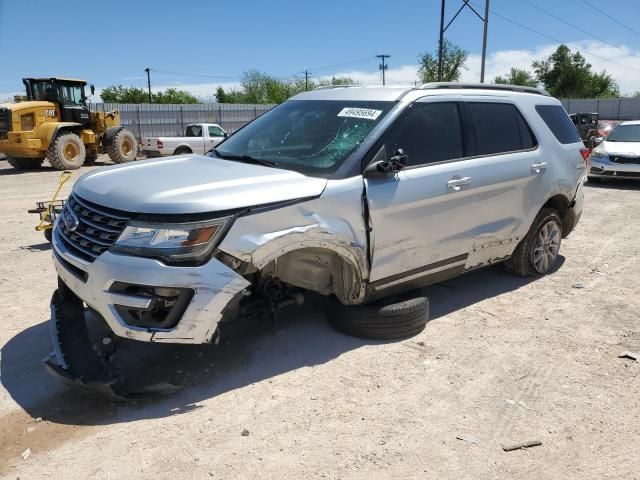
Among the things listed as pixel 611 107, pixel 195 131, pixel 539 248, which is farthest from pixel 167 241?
pixel 611 107

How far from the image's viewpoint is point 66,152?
17.4 m

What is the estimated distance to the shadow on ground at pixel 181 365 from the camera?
10.6ft

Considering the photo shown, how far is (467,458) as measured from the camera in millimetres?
2811

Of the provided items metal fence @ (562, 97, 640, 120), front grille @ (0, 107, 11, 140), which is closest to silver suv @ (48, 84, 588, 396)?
front grille @ (0, 107, 11, 140)

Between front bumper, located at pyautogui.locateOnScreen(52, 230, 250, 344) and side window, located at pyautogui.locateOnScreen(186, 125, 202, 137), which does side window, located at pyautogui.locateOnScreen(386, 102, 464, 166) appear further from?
side window, located at pyautogui.locateOnScreen(186, 125, 202, 137)

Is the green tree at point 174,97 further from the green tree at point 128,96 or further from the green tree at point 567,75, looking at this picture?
the green tree at point 567,75

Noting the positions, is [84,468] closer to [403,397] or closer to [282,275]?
[282,275]

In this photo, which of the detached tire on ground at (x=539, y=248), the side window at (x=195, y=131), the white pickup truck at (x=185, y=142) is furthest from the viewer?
the side window at (x=195, y=131)

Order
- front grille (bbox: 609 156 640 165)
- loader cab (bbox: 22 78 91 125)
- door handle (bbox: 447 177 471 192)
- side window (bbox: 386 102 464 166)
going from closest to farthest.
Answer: side window (bbox: 386 102 464 166) < door handle (bbox: 447 177 471 192) < front grille (bbox: 609 156 640 165) < loader cab (bbox: 22 78 91 125)

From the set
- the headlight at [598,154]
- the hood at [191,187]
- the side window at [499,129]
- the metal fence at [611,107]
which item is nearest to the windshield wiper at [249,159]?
the hood at [191,187]

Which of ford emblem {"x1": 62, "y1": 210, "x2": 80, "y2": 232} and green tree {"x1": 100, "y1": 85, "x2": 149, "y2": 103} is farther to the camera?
green tree {"x1": 100, "y1": 85, "x2": 149, "y2": 103}

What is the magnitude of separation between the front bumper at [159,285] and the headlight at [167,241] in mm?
47

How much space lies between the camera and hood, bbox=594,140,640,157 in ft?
41.1

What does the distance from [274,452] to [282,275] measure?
3.86ft
